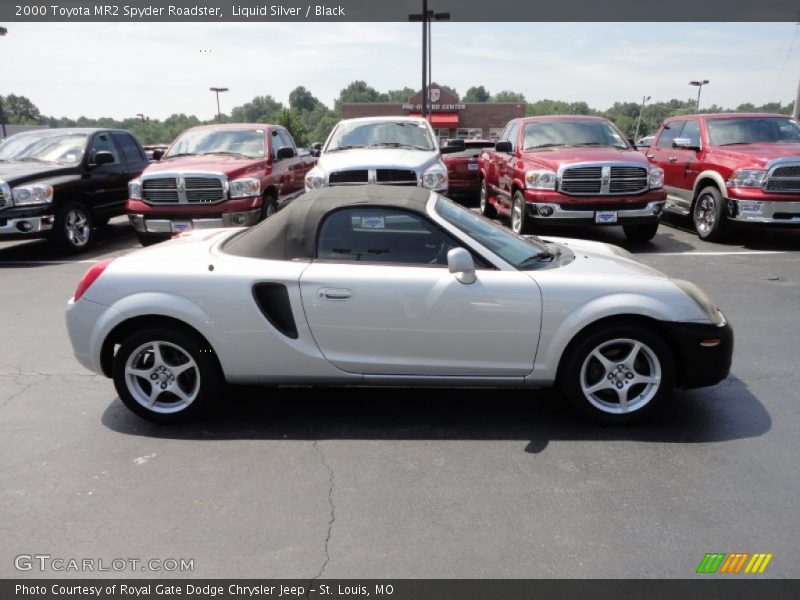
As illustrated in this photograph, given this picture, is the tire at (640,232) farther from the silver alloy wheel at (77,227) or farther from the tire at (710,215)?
the silver alloy wheel at (77,227)

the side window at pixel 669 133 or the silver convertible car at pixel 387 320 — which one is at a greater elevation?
the side window at pixel 669 133

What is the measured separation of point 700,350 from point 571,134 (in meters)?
7.40

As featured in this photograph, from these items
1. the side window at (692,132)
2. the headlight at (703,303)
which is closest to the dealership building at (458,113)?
the side window at (692,132)

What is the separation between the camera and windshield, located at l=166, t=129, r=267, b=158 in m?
10.6

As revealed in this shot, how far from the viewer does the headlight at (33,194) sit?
9383 mm

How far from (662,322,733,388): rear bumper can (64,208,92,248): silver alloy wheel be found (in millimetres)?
9318

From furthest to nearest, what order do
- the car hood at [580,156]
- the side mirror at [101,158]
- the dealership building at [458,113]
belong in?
the dealership building at [458,113], the side mirror at [101,158], the car hood at [580,156]

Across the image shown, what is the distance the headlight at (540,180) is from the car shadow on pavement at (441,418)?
523cm

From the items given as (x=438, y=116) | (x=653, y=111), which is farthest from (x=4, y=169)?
(x=653, y=111)

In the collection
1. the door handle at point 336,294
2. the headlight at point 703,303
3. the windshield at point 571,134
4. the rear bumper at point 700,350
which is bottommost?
the rear bumper at point 700,350

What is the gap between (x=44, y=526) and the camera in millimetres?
2971

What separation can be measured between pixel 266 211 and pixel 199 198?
3.63 ft

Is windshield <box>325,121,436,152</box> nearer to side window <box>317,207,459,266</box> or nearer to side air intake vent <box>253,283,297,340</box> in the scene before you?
side window <box>317,207,459,266</box>

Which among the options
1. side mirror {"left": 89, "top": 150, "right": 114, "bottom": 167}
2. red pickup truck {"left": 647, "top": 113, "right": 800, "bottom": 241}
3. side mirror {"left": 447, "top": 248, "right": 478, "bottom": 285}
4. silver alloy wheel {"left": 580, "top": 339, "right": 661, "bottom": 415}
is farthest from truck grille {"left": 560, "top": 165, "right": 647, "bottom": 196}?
side mirror {"left": 89, "top": 150, "right": 114, "bottom": 167}
